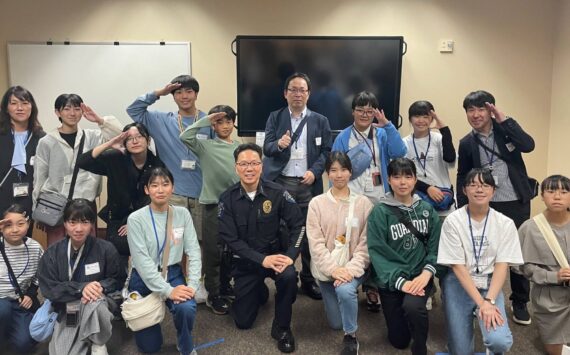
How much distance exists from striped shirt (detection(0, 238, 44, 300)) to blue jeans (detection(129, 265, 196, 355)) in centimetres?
62

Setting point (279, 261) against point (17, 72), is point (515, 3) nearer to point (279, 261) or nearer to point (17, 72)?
point (279, 261)

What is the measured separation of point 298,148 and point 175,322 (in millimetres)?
1558

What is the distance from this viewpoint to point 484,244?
252cm

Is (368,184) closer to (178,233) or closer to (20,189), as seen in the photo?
(178,233)

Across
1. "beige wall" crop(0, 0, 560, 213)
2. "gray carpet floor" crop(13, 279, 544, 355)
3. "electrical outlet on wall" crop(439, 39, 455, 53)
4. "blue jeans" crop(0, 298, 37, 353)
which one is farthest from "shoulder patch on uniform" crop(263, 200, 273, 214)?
"electrical outlet on wall" crop(439, 39, 455, 53)

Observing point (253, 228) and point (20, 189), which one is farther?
point (20, 189)

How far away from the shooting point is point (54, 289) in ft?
8.05

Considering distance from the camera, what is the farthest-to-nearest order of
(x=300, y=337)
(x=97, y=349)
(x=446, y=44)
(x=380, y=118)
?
(x=446, y=44) < (x=380, y=118) < (x=300, y=337) < (x=97, y=349)

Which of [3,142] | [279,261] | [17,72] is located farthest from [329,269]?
[17,72]

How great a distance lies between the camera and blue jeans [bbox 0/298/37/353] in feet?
8.49

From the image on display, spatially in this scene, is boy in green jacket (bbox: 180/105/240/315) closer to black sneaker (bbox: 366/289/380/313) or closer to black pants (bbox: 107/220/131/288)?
black pants (bbox: 107/220/131/288)

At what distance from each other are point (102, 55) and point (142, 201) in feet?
8.25

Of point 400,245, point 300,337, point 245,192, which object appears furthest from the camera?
point 245,192

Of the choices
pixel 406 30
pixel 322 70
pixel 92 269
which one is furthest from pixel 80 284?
pixel 406 30
